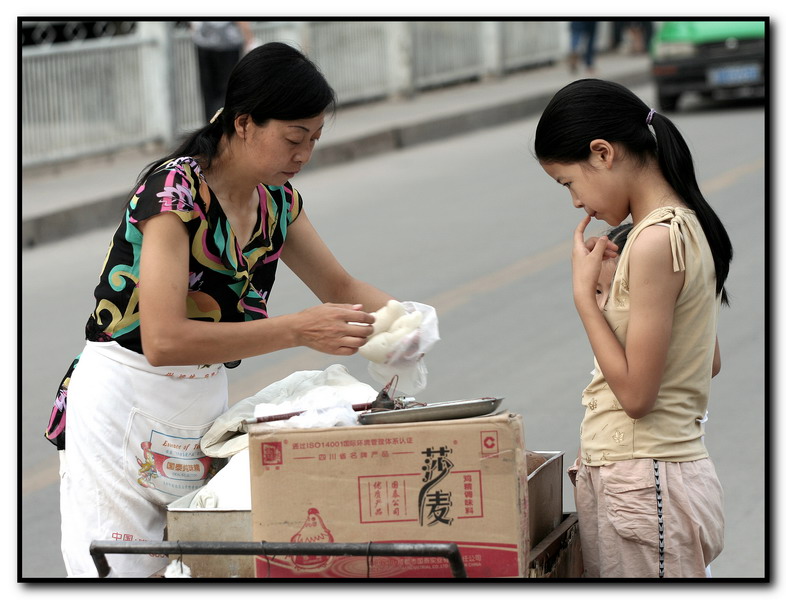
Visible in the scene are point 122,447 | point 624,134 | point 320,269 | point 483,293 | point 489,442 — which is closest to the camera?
point 489,442

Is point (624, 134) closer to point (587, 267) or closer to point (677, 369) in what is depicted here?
point (587, 267)

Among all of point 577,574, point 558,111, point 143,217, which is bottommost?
point 577,574

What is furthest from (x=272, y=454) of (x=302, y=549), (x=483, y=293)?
(x=483, y=293)

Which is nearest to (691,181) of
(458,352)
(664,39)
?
(458,352)

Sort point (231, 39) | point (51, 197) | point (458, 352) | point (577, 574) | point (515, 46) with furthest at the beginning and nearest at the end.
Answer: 1. point (515, 46)
2. point (231, 39)
3. point (51, 197)
4. point (458, 352)
5. point (577, 574)

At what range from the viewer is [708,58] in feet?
43.0

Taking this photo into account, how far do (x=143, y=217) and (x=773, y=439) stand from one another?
1671 mm

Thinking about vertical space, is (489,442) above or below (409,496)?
above

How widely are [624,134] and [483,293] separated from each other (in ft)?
16.5

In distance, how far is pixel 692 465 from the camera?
7.71 ft

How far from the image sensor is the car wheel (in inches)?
540

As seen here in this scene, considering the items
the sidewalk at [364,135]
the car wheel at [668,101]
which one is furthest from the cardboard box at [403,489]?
the car wheel at [668,101]

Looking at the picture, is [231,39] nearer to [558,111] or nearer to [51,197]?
[51,197]

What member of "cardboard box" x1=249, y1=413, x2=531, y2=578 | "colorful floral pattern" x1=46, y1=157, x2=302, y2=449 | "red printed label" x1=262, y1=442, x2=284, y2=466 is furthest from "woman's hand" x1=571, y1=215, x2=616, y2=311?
"colorful floral pattern" x1=46, y1=157, x2=302, y2=449
